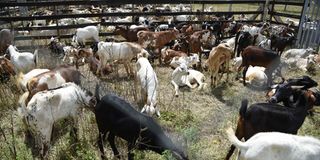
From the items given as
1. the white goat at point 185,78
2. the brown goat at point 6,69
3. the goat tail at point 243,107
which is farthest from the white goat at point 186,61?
the goat tail at point 243,107

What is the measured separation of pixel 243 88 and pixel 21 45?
7097 millimetres

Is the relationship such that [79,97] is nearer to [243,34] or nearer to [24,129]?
[24,129]

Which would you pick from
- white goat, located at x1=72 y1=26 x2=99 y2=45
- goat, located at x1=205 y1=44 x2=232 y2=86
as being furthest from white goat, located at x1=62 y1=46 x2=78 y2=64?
goat, located at x1=205 y1=44 x2=232 y2=86

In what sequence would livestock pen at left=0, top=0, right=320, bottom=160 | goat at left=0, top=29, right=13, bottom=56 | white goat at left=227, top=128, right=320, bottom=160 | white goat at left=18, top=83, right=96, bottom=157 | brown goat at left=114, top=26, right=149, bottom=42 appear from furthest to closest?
brown goat at left=114, top=26, right=149, bottom=42 → goat at left=0, top=29, right=13, bottom=56 → livestock pen at left=0, top=0, right=320, bottom=160 → white goat at left=18, top=83, right=96, bottom=157 → white goat at left=227, top=128, right=320, bottom=160

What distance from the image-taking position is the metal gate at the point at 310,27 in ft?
35.7

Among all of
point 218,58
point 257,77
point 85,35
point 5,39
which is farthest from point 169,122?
point 5,39

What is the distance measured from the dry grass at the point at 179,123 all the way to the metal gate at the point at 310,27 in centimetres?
510

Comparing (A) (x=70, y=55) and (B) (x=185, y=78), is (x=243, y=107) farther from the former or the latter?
(A) (x=70, y=55)

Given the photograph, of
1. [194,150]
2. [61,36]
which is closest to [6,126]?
[194,150]

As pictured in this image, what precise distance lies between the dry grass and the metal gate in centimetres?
510

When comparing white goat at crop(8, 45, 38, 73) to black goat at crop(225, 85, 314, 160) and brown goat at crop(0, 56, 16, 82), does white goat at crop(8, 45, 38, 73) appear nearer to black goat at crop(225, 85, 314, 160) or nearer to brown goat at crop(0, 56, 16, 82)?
brown goat at crop(0, 56, 16, 82)

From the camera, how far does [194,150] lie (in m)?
4.15

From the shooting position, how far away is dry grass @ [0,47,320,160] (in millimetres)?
4348

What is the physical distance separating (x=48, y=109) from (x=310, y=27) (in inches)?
398
